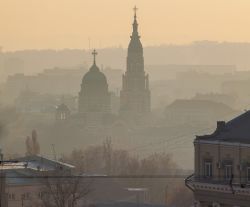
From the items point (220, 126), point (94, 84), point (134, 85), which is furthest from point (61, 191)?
point (134, 85)

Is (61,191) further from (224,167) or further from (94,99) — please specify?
(94,99)

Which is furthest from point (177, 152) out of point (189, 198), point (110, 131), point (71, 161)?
point (189, 198)

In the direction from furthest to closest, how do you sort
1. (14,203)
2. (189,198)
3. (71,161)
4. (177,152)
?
(177,152), (71,161), (189,198), (14,203)

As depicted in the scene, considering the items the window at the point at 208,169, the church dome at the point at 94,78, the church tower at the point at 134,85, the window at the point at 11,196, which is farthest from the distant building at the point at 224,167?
the church tower at the point at 134,85

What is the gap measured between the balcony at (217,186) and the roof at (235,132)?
900mm

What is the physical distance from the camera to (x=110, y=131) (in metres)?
179

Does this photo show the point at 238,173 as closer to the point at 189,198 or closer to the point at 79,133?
the point at 189,198

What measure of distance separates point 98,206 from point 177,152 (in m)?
103

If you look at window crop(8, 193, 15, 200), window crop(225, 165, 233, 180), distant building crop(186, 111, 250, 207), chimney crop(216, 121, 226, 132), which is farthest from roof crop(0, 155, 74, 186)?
window crop(225, 165, 233, 180)

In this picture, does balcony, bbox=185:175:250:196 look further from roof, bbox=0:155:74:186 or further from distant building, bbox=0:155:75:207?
roof, bbox=0:155:74:186

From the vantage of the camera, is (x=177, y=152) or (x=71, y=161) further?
(x=177, y=152)

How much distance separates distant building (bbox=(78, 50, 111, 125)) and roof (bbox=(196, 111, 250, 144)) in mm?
141482

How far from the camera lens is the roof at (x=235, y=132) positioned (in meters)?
34.8

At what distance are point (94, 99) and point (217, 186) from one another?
14404 centimetres
